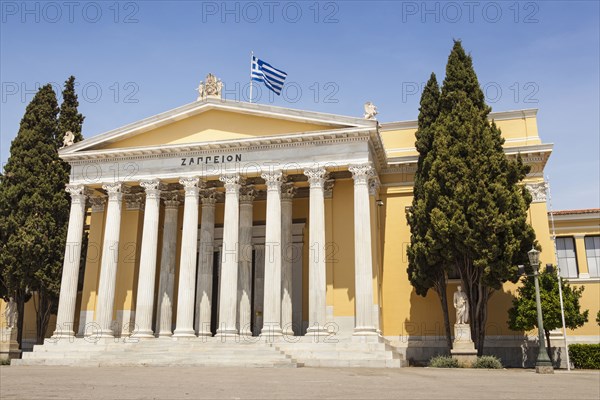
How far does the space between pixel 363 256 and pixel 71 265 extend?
46.6 feet

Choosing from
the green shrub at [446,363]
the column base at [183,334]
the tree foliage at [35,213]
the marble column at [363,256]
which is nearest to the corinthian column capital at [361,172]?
the marble column at [363,256]

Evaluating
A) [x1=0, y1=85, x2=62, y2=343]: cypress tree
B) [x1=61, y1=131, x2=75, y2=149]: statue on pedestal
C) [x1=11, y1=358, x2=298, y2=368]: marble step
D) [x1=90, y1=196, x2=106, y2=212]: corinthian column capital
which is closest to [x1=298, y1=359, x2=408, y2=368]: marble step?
[x1=11, y1=358, x2=298, y2=368]: marble step

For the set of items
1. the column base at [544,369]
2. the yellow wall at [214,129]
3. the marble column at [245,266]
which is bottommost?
the column base at [544,369]

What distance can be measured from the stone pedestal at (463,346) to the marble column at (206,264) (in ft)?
36.7

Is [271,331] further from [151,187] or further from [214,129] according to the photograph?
[214,129]

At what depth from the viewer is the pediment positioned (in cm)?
2570

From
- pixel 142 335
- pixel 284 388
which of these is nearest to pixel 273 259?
pixel 142 335

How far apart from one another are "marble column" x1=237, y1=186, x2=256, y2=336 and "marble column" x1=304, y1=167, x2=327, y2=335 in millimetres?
3557

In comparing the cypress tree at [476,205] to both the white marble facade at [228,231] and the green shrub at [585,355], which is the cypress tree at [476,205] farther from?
the green shrub at [585,355]

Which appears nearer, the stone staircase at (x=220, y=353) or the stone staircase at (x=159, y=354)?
the stone staircase at (x=220, y=353)

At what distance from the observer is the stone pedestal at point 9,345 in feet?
88.2

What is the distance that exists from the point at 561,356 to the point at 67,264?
76.7ft

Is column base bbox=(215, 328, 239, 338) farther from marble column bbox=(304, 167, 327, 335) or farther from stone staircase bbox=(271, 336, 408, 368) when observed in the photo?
marble column bbox=(304, 167, 327, 335)

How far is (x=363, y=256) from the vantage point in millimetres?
23453
